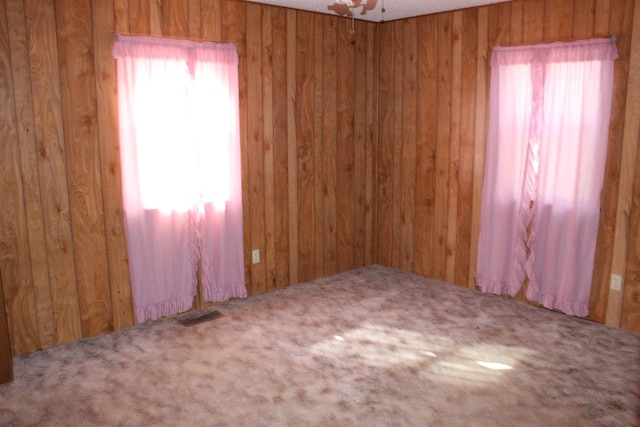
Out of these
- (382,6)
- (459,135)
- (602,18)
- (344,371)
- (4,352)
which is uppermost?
(382,6)

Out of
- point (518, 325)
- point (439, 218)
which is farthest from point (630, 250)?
point (439, 218)

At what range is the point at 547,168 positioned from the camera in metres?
3.92

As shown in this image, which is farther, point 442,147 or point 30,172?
point 442,147

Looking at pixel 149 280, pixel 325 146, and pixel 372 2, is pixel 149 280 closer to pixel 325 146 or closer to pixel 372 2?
pixel 325 146

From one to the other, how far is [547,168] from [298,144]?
2009 millimetres

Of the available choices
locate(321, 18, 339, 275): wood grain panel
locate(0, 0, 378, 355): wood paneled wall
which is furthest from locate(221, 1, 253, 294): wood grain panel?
locate(321, 18, 339, 275): wood grain panel

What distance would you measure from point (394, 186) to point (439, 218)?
0.57 m

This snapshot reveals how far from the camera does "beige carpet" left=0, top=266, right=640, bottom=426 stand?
274cm

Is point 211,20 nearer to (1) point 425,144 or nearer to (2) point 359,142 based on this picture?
(2) point 359,142

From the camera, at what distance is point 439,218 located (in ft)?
15.8

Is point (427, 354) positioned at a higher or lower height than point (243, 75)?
lower

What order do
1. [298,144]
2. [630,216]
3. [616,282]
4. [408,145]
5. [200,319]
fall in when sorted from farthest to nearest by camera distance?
[408,145], [298,144], [200,319], [616,282], [630,216]

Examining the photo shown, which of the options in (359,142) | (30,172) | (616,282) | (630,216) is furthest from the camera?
(359,142)

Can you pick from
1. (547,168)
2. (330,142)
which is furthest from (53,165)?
(547,168)
